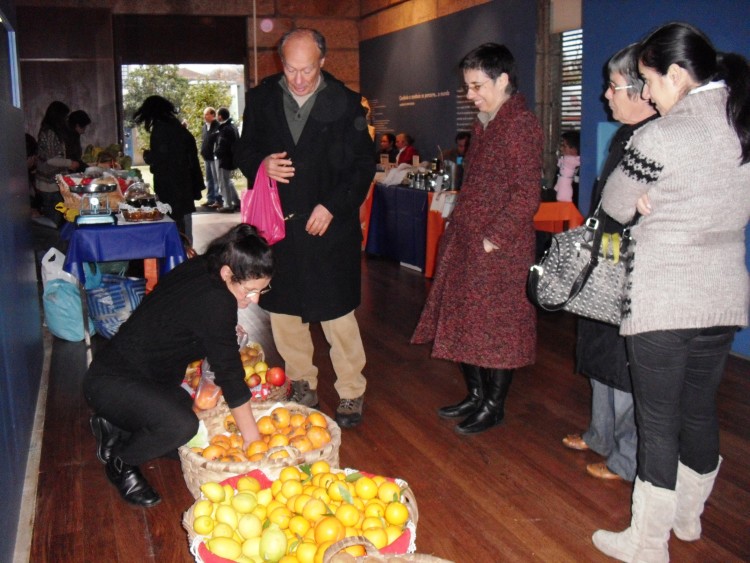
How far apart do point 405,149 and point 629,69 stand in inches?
249

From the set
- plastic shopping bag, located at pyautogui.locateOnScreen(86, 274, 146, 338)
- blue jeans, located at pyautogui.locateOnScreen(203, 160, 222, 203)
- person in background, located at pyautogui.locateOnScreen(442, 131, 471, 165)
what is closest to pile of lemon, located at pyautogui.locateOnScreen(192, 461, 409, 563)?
plastic shopping bag, located at pyautogui.locateOnScreen(86, 274, 146, 338)

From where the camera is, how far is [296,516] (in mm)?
1855

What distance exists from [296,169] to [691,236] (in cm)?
169

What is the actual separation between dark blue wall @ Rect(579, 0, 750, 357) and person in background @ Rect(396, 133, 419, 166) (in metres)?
3.03

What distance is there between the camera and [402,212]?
705 centimetres

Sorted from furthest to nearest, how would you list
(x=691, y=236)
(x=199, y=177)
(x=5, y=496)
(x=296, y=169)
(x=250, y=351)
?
1. (x=199, y=177)
2. (x=250, y=351)
3. (x=296, y=169)
4. (x=5, y=496)
5. (x=691, y=236)

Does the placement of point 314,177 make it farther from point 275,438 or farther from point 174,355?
point 275,438

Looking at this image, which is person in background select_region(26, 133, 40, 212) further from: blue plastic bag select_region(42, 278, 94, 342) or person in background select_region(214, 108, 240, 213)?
person in background select_region(214, 108, 240, 213)

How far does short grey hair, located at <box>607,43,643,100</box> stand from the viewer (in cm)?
229

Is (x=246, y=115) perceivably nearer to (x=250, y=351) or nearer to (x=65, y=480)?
(x=250, y=351)

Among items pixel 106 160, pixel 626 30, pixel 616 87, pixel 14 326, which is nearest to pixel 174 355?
pixel 14 326

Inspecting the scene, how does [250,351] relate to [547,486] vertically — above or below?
above

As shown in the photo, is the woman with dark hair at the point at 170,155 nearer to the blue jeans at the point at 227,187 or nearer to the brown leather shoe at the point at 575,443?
the brown leather shoe at the point at 575,443

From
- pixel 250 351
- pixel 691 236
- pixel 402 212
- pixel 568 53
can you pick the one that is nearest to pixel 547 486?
pixel 691 236
